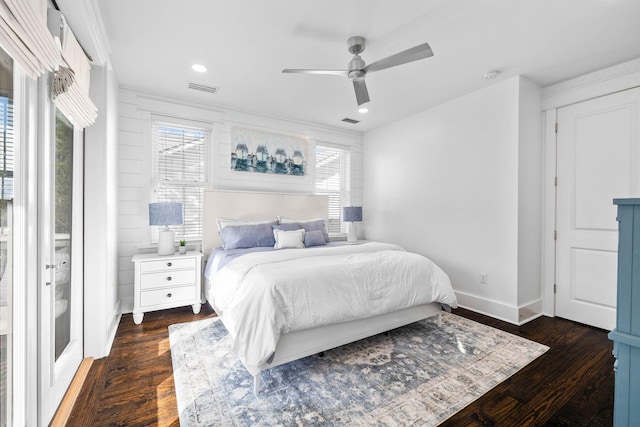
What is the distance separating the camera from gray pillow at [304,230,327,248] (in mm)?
3641

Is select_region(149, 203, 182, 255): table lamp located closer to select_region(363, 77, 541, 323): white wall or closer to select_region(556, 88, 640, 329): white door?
select_region(363, 77, 541, 323): white wall

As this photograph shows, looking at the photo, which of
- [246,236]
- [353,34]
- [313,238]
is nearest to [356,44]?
[353,34]

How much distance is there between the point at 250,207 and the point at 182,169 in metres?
1.00

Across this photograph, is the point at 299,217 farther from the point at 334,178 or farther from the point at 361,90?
the point at 361,90

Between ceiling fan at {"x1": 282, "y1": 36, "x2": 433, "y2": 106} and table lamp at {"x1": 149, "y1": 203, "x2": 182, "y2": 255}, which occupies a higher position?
ceiling fan at {"x1": 282, "y1": 36, "x2": 433, "y2": 106}

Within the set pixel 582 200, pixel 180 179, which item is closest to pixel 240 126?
pixel 180 179

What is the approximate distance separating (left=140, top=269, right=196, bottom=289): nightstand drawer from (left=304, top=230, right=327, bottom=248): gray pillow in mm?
1357

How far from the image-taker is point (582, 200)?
3035 mm

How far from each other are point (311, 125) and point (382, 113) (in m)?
1.14

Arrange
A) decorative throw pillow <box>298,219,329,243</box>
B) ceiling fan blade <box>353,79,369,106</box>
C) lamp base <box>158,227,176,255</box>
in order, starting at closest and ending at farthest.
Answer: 1. ceiling fan blade <box>353,79,369,106</box>
2. lamp base <box>158,227,176,255</box>
3. decorative throw pillow <box>298,219,329,243</box>

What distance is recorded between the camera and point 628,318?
1.03 meters

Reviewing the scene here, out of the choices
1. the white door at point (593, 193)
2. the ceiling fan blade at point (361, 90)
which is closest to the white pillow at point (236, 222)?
the ceiling fan blade at point (361, 90)

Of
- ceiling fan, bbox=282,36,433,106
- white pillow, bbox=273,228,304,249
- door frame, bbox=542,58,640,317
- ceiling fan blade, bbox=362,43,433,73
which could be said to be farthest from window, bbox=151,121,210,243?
door frame, bbox=542,58,640,317

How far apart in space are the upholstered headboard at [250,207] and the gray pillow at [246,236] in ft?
1.02
